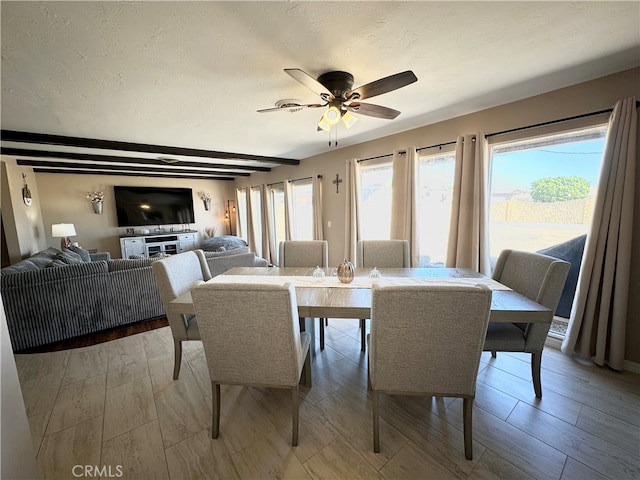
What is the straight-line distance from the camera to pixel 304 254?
2.68m

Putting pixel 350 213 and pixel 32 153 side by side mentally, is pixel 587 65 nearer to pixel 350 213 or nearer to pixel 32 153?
pixel 350 213

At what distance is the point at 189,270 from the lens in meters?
2.10

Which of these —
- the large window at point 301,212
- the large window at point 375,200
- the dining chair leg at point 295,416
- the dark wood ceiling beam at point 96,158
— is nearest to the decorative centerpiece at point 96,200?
the dark wood ceiling beam at point 96,158

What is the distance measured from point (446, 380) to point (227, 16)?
2.13 m

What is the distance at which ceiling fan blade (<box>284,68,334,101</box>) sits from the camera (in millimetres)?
1428

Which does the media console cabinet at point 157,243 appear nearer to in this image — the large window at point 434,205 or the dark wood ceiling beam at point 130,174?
the dark wood ceiling beam at point 130,174

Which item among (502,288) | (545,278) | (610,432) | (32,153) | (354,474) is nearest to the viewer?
(354,474)

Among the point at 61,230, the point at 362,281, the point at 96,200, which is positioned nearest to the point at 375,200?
the point at 362,281

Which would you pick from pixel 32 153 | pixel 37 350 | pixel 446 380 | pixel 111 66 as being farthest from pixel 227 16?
pixel 32 153

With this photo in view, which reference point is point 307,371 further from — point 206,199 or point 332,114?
point 206,199

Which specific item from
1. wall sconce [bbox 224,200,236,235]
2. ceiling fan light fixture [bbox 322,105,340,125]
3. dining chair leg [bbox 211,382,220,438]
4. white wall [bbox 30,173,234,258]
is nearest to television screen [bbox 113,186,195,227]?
white wall [bbox 30,173,234,258]

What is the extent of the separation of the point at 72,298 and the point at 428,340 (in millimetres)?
3309

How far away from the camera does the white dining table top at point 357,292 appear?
1357 mm

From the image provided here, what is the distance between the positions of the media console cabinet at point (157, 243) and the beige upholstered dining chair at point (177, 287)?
4.48 m
